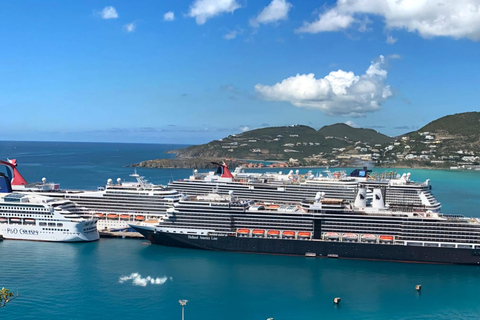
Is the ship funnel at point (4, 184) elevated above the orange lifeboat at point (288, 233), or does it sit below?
above

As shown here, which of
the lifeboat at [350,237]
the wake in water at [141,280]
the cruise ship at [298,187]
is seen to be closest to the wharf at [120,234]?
the cruise ship at [298,187]

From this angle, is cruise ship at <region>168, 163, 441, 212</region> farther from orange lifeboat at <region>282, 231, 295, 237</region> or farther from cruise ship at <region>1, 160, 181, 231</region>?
orange lifeboat at <region>282, 231, 295, 237</region>

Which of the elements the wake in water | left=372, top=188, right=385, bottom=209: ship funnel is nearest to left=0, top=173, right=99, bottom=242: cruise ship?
the wake in water

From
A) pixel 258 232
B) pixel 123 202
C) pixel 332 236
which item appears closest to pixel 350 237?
pixel 332 236

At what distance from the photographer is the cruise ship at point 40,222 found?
40562 mm

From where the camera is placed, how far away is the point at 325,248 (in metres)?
36.5

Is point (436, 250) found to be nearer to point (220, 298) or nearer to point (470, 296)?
point (470, 296)

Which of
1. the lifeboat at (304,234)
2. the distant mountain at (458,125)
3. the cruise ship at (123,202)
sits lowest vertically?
the lifeboat at (304,234)

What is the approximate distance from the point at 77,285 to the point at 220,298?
30.2 ft

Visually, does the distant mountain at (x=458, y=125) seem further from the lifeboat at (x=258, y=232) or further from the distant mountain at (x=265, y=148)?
the lifeboat at (x=258, y=232)

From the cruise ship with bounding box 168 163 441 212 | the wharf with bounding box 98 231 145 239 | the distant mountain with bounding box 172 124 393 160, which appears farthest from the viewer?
the distant mountain with bounding box 172 124 393 160

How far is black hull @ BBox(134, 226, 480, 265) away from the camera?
3509cm

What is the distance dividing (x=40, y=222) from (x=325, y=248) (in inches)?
953

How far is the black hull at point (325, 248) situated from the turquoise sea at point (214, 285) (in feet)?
1.87
